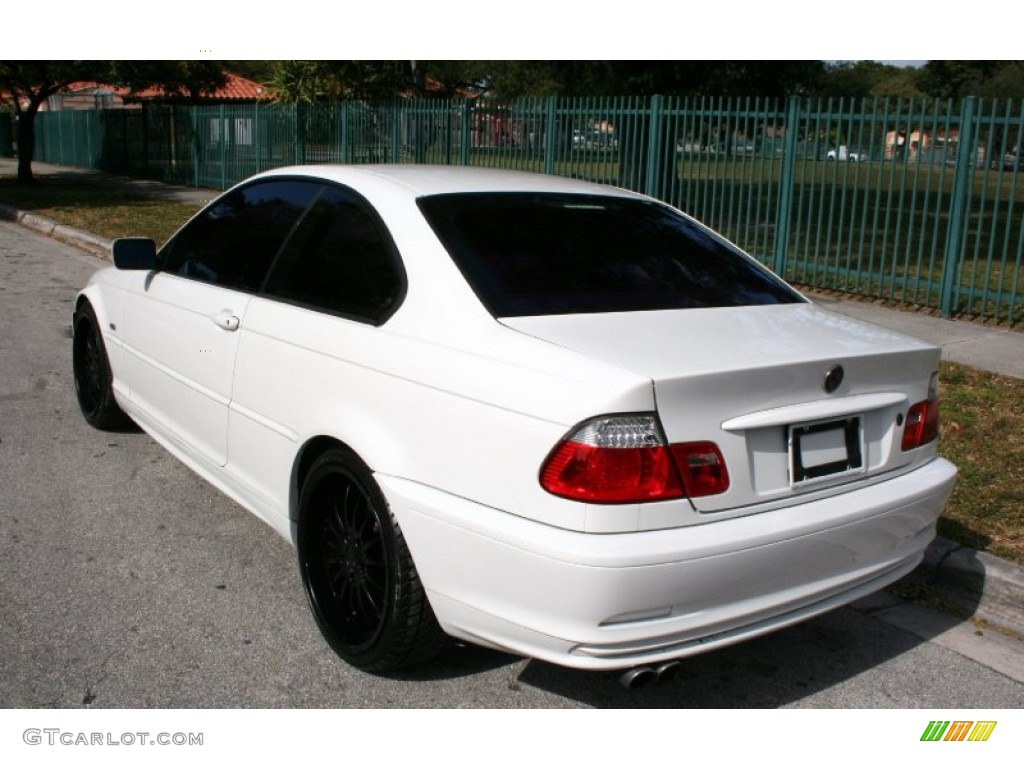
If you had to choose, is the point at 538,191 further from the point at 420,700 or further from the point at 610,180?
the point at 610,180

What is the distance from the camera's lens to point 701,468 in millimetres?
2771

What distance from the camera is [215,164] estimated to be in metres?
23.9

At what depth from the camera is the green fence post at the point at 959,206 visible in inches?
374

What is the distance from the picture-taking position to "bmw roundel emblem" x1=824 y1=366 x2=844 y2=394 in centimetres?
300

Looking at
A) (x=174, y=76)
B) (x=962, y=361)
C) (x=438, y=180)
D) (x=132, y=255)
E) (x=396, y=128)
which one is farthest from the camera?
(x=174, y=76)

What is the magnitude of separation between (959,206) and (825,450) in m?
7.56

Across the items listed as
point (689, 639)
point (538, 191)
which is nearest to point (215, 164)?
point (538, 191)

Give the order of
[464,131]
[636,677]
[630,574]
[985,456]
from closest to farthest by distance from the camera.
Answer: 1. [630,574]
2. [636,677]
3. [985,456]
4. [464,131]

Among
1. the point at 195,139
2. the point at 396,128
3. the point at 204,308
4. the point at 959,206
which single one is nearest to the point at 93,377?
the point at 204,308

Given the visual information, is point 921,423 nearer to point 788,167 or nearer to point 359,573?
point 359,573

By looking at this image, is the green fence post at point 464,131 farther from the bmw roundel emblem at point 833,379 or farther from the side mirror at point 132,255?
the bmw roundel emblem at point 833,379

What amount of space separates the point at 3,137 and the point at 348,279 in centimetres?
4059

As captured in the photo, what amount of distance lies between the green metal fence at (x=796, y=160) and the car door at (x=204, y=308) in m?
6.83

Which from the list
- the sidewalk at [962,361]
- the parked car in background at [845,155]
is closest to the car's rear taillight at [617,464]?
the sidewalk at [962,361]
